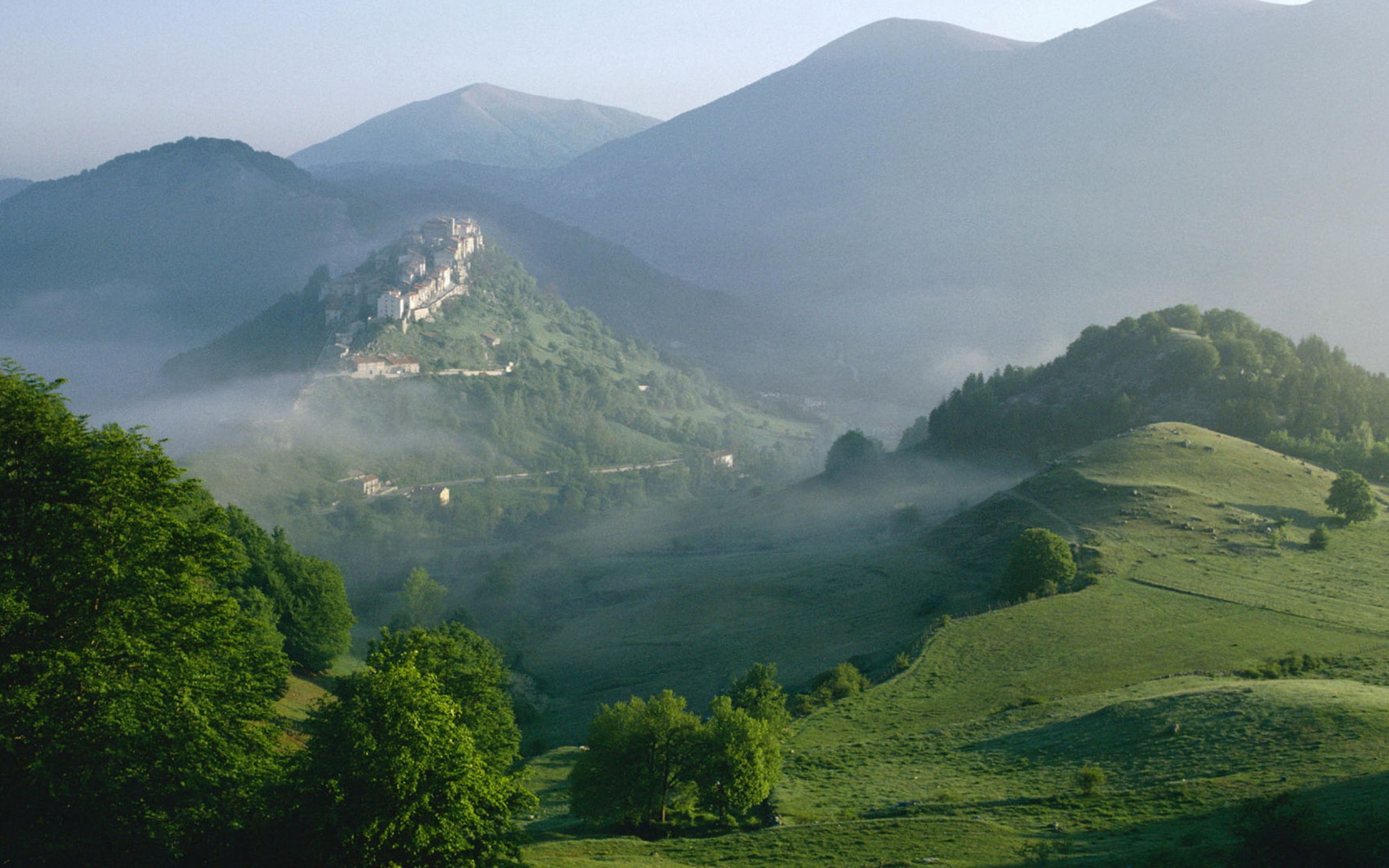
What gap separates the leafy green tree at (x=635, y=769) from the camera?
1363 inches

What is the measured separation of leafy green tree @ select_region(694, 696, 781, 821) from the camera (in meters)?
33.9

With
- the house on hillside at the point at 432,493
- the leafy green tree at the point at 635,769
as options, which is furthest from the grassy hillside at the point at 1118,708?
the house on hillside at the point at 432,493

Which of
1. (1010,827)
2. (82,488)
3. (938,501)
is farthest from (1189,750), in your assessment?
(938,501)

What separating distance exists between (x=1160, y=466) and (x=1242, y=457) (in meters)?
9.67

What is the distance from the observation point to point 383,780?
20594 millimetres

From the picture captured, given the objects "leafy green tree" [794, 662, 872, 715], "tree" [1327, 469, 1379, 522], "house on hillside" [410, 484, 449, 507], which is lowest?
"house on hillside" [410, 484, 449, 507]

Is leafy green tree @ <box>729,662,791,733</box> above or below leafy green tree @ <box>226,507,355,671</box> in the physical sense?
below

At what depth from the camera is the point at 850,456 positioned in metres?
139

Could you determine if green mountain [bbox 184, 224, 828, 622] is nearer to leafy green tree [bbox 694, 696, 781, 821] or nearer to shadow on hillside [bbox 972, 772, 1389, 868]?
leafy green tree [bbox 694, 696, 781, 821]

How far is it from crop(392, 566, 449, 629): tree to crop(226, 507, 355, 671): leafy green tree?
26.8 meters

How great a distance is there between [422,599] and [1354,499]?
75.9 m

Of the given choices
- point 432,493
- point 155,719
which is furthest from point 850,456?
point 155,719

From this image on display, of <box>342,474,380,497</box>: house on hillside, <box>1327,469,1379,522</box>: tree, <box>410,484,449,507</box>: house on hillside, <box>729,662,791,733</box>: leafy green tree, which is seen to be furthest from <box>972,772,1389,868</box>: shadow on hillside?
<box>410,484,449,507</box>: house on hillside

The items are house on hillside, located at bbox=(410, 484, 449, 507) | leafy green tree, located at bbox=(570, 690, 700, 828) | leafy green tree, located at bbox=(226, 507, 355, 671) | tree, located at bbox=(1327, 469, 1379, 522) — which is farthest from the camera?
house on hillside, located at bbox=(410, 484, 449, 507)
